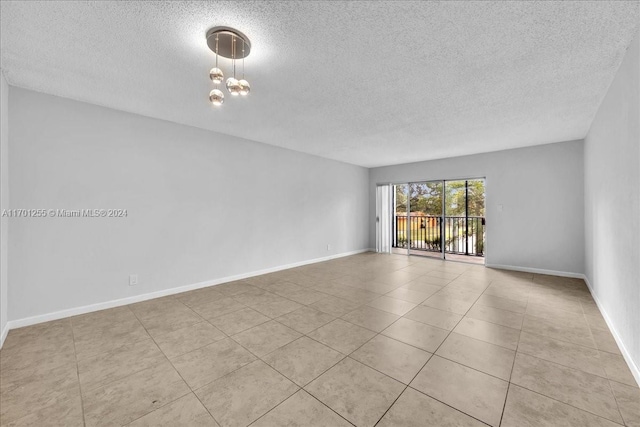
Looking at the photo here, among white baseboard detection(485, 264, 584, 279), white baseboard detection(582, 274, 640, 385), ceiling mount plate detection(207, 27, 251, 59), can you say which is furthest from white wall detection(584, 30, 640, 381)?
ceiling mount plate detection(207, 27, 251, 59)

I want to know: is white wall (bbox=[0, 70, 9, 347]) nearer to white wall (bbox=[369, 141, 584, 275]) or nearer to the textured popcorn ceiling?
the textured popcorn ceiling

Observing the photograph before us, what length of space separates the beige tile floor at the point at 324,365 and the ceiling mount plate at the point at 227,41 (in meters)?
2.52

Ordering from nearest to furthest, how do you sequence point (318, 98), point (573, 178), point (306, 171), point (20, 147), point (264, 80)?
point (264, 80) < point (20, 147) < point (318, 98) < point (573, 178) < point (306, 171)

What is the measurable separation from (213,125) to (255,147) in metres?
0.95

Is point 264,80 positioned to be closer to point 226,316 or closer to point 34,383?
point 226,316

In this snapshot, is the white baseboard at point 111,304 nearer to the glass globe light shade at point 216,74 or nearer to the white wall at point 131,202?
the white wall at point 131,202

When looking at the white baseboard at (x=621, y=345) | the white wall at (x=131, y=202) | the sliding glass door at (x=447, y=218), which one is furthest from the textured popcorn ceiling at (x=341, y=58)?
the sliding glass door at (x=447, y=218)

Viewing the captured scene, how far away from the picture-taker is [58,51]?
210 cm

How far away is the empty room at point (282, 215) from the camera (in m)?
1.66

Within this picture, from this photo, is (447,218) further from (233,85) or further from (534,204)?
(233,85)

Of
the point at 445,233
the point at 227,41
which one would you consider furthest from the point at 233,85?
the point at 445,233

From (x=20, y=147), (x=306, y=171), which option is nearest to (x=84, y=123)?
(x=20, y=147)

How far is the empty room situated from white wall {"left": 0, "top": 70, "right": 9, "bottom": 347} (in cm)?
5

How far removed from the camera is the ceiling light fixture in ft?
5.98
